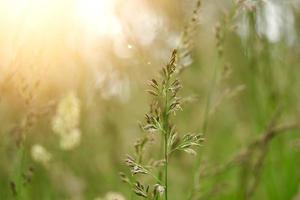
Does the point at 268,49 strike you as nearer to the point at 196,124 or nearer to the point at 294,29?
the point at 294,29

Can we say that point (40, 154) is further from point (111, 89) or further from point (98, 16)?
point (98, 16)

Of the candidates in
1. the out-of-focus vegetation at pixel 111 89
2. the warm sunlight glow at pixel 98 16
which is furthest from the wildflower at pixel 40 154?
the warm sunlight glow at pixel 98 16

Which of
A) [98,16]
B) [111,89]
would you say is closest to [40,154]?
[111,89]

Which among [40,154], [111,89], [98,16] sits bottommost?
[40,154]

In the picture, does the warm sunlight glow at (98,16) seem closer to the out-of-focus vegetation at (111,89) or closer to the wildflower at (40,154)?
the out-of-focus vegetation at (111,89)

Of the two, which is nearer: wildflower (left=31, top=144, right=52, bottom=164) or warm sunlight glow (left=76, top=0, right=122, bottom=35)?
wildflower (left=31, top=144, right=52, bottom=164)

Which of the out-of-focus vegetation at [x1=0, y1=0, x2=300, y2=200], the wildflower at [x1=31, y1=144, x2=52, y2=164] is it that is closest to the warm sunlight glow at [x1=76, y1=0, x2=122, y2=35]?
the out-of-focus vegetation at [x1=0, y1=0, x2=300, y2=200]

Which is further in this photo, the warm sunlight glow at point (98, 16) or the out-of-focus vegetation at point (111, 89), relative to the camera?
the warm sunlight glow at point (98, 16)

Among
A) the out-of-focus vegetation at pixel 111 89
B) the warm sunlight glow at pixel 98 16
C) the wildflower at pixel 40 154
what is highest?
the warm sunlight glow at pixel 98 16

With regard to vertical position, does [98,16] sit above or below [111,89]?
above

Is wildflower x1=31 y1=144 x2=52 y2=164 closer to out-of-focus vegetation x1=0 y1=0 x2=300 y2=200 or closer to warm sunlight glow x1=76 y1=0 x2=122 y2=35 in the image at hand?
out-of-focus vegetation x1=0 y1=0 x2=300 y2=200
